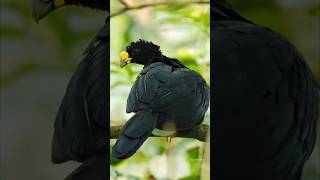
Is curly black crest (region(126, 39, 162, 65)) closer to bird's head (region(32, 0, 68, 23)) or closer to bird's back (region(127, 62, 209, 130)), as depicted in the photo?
bird's back (region(127, 62, 209, 130))

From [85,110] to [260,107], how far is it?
63 centimetres

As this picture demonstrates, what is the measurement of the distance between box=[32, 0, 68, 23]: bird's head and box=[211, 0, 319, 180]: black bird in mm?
599

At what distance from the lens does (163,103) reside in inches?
58.0

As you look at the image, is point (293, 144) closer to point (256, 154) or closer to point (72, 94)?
point (256, 154)

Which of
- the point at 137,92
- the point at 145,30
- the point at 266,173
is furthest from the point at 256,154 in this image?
the point at 145,30

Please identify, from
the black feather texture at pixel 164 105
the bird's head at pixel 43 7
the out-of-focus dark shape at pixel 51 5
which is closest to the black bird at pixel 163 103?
the black feather texture at pixel 164 105

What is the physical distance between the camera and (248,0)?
150cm

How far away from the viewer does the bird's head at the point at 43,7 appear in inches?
61.6

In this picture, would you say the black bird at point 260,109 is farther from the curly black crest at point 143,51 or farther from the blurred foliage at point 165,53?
the curly black crest at point 143,51

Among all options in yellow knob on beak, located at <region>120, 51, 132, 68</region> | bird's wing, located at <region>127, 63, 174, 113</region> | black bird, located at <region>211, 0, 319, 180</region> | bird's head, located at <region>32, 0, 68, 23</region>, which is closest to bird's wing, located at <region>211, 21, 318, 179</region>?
A: black bird, located at <region>211, 0, 319, 180</region>

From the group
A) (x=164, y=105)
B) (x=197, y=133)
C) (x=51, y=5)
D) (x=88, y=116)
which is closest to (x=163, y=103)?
(x=164, y=105)

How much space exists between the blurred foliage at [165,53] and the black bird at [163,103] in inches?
1.1

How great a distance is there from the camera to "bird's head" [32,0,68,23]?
156 cm

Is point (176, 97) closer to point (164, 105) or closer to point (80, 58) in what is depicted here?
point (164, 105)
